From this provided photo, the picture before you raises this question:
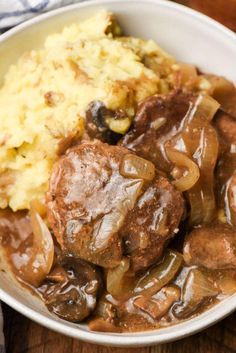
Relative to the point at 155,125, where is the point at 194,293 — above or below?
below

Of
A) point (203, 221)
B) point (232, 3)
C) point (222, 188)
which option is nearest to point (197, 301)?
point (203, 221)

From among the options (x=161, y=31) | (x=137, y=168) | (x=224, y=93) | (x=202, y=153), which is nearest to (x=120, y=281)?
(x=137, y=168)

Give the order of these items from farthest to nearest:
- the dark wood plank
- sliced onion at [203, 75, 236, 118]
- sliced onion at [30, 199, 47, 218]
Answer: sliced onion at [203, 75, 236, 118] → the dark wood plank → sliced onion at [30, 199, 47, 218]

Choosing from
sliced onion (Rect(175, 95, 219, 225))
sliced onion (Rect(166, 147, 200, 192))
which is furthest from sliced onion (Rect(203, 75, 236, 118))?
sliced onion (Rect(166, 147, 200, 192))

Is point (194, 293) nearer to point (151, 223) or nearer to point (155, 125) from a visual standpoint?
point (151, 223)

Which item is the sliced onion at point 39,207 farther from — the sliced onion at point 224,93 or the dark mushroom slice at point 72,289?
the sliced onion at point 224,93

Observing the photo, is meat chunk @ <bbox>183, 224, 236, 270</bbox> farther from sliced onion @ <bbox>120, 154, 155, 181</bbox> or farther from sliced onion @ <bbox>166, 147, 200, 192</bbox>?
sliced onion @ <bbox>120, 154, 155, 181</bbox>
